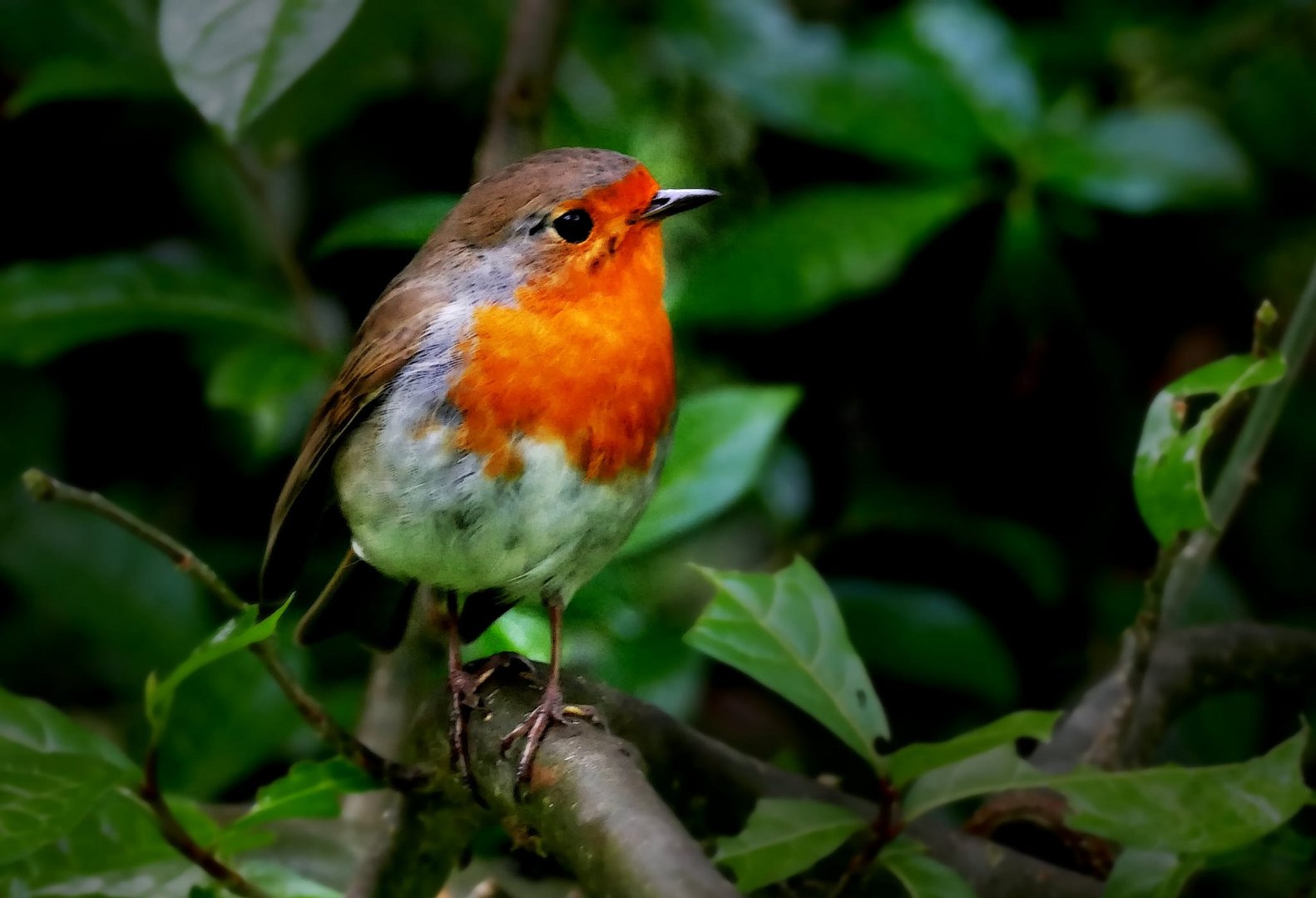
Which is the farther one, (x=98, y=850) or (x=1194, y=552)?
(x=1194, y=552)

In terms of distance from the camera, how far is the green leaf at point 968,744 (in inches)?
55.5

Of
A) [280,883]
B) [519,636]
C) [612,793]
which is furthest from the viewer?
[519,636]

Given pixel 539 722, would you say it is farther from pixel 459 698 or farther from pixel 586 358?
pixel 586 358

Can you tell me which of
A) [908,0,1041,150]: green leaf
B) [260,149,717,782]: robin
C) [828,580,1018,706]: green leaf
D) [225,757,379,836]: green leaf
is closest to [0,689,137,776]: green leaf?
[225,757,379,836]: green leaf

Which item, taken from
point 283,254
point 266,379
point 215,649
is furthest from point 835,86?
point 215,649

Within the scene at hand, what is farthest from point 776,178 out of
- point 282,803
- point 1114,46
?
point 282,803

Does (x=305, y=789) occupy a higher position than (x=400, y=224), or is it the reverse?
(x=400, y=224)

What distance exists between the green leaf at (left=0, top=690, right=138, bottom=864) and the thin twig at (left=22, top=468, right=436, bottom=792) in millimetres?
187

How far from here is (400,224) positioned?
2.10 metres

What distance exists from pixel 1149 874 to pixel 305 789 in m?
0.88

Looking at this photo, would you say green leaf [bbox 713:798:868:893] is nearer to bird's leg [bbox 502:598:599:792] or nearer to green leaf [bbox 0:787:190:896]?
bird's leg [bbox 502:598:599:792]

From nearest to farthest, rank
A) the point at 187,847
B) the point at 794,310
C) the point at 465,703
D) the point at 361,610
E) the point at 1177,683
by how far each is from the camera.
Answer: the point at 187,847, the point at 465,703, the point at 361,610, the point at 1177,683, the point at 794,310

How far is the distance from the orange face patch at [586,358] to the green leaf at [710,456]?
0.44 metres

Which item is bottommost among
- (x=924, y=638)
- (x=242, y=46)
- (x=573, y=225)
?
(x=924, y=638)
